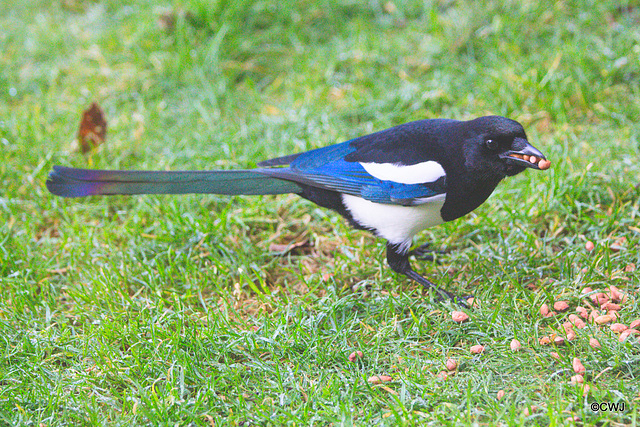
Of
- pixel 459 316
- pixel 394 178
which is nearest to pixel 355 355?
pixel 459 316

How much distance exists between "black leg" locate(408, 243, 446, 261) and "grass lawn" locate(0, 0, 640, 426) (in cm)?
5

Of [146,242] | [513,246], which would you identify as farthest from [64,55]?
[513,246]

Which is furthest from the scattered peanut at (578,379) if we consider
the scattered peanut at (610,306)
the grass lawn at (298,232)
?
the scattered peanut at (610,306)

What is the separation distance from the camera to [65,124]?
4.20 m

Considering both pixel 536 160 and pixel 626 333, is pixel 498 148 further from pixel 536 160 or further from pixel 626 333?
pixel 626 333

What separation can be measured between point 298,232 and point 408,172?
93cm

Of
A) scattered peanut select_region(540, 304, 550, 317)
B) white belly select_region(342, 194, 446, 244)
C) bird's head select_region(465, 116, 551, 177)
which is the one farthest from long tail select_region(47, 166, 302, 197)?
scattered peanut select_region(540, 304, 550, 317)

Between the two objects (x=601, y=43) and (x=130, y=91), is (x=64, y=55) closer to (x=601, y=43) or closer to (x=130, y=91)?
(x=130, y=91)

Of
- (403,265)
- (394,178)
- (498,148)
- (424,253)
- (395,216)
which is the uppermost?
(498,148)

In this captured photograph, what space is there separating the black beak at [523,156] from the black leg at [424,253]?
28.7 inches

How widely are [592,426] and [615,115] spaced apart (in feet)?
7.96

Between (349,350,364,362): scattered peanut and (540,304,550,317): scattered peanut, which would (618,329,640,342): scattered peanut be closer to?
(540,304,550,317): scattered peanut

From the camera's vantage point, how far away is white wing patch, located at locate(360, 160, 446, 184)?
2535mm

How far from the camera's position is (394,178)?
261cm
